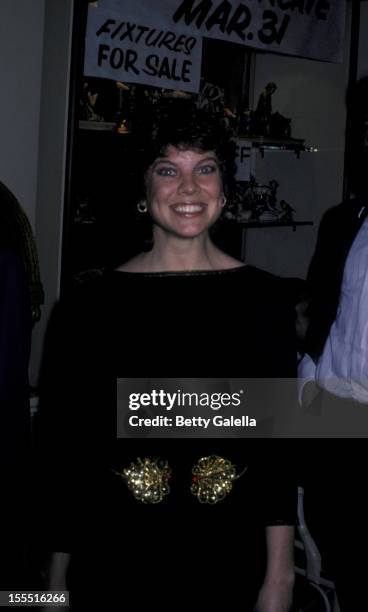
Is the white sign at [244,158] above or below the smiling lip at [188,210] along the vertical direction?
above

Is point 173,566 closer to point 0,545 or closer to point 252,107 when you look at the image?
point 0,545

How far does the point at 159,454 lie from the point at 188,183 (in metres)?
0.61

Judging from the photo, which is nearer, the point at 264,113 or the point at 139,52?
the point at 139,52

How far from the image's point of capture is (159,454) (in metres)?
1.53

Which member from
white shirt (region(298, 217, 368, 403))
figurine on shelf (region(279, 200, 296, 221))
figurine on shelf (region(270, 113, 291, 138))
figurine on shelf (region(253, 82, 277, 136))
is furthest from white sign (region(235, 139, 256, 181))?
white shirt (region(298, 217, 368, 403))

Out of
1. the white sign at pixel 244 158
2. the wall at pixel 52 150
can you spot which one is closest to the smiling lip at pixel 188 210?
the wall at pixel 52 150

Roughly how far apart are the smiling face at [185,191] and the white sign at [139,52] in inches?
69.7

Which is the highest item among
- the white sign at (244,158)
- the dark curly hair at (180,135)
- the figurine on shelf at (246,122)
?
the figurine on shelf at (246,122)

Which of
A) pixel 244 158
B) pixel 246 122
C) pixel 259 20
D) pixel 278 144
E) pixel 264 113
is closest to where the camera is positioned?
pixel 259 20

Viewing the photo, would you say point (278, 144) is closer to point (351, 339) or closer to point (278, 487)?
point (351, 339)

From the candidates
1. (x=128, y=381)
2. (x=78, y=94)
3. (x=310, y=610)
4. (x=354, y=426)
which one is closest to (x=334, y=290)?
(x=354, y=426)

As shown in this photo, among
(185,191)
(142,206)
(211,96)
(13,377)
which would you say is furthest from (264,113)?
(13,377)

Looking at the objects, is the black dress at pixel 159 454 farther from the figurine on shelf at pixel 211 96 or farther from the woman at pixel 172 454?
the figurine on shelf at pixel 211 96

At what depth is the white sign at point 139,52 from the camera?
125 inches
